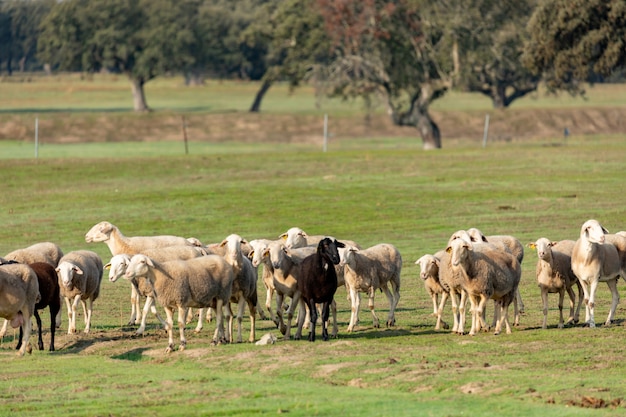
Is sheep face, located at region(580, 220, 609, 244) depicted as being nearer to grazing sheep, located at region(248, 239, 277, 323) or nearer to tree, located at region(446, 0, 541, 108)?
grazing sheep, located at region(248, 239, 277, 323)

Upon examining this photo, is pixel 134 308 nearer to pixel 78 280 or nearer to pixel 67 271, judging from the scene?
pixel 78 280

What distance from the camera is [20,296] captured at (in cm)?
1750

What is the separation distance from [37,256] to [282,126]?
64807mm

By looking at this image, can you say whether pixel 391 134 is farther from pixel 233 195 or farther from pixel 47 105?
pixel 233 195

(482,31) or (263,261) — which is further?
(482,31)

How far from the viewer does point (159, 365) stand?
16469 millimetres

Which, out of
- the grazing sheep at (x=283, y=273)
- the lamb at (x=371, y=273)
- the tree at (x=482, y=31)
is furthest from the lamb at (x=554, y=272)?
the tree at (x=482, y=31)

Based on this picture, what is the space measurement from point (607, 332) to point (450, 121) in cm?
7037

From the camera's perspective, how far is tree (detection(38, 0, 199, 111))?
3752 inches

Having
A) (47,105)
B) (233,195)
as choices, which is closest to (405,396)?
(233,195)

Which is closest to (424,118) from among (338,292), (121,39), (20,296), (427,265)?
(121,39)

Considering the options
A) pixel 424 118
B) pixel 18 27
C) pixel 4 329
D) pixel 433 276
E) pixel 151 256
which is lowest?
pixel 4 329

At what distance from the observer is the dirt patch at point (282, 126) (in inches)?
3147

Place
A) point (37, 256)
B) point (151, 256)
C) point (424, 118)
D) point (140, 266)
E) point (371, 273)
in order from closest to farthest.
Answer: point (140, 266) < point (151, 256) < point (371, 273) < point (37, 256) < point (424, 118)
